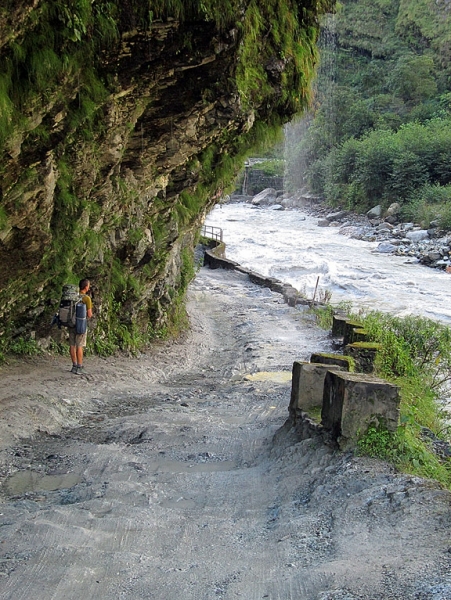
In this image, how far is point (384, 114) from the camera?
180ft

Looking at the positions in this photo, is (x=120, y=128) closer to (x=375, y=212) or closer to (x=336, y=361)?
(x=336, y=361)

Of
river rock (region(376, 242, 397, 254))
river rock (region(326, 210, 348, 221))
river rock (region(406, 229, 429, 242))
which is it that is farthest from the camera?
river rock (region(326, 210, 348, 221))

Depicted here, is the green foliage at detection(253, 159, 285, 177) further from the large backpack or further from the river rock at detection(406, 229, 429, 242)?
the large backpack

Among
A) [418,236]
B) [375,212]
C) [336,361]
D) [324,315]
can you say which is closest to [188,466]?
[336,361]

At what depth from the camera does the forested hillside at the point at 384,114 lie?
4256cm

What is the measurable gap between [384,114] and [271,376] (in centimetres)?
A: 4962

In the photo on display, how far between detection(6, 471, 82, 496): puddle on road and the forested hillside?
104 ft

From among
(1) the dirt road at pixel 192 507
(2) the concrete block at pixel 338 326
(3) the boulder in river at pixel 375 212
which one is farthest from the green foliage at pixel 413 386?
(3) the boulder in river at pixel 375 212

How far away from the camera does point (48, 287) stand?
8578mm

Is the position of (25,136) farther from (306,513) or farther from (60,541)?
(306,513)

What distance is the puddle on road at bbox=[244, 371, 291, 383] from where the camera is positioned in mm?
9819

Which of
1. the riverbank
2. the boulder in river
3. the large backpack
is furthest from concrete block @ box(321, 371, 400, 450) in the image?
the boulder in river

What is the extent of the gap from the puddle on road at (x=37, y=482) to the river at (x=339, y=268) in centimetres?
1412

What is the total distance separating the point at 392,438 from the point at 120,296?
6699mm
